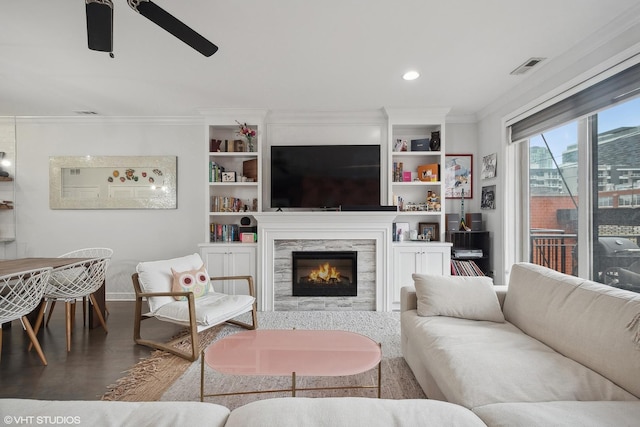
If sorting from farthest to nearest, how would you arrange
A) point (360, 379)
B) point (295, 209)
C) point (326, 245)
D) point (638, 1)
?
point (295, 209), point (326, 245), point (360, 379), point (638, 1)

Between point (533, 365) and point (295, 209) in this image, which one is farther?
point (295, 209)

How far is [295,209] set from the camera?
418 centimetres

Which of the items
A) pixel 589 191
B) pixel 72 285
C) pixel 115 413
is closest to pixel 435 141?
pixel 589 191

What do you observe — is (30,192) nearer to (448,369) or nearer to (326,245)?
(326,245)

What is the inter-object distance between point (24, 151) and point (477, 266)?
629 cm

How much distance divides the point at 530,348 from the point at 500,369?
1.36ft

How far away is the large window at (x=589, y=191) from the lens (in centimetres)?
228

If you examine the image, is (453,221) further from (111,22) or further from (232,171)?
(111,22)

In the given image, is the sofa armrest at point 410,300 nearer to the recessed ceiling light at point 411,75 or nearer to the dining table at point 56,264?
the recessed ceiling light at point 411,75

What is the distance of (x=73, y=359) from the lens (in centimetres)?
252

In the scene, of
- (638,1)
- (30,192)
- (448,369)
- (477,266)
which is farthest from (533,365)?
(30,192)

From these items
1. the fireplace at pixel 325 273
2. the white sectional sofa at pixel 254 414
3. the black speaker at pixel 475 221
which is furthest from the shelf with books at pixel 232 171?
the white sectional sofa at pixel 254 414

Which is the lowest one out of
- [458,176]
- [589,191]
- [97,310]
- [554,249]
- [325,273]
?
[97,310]

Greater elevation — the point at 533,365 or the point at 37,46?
the point at 37,46
